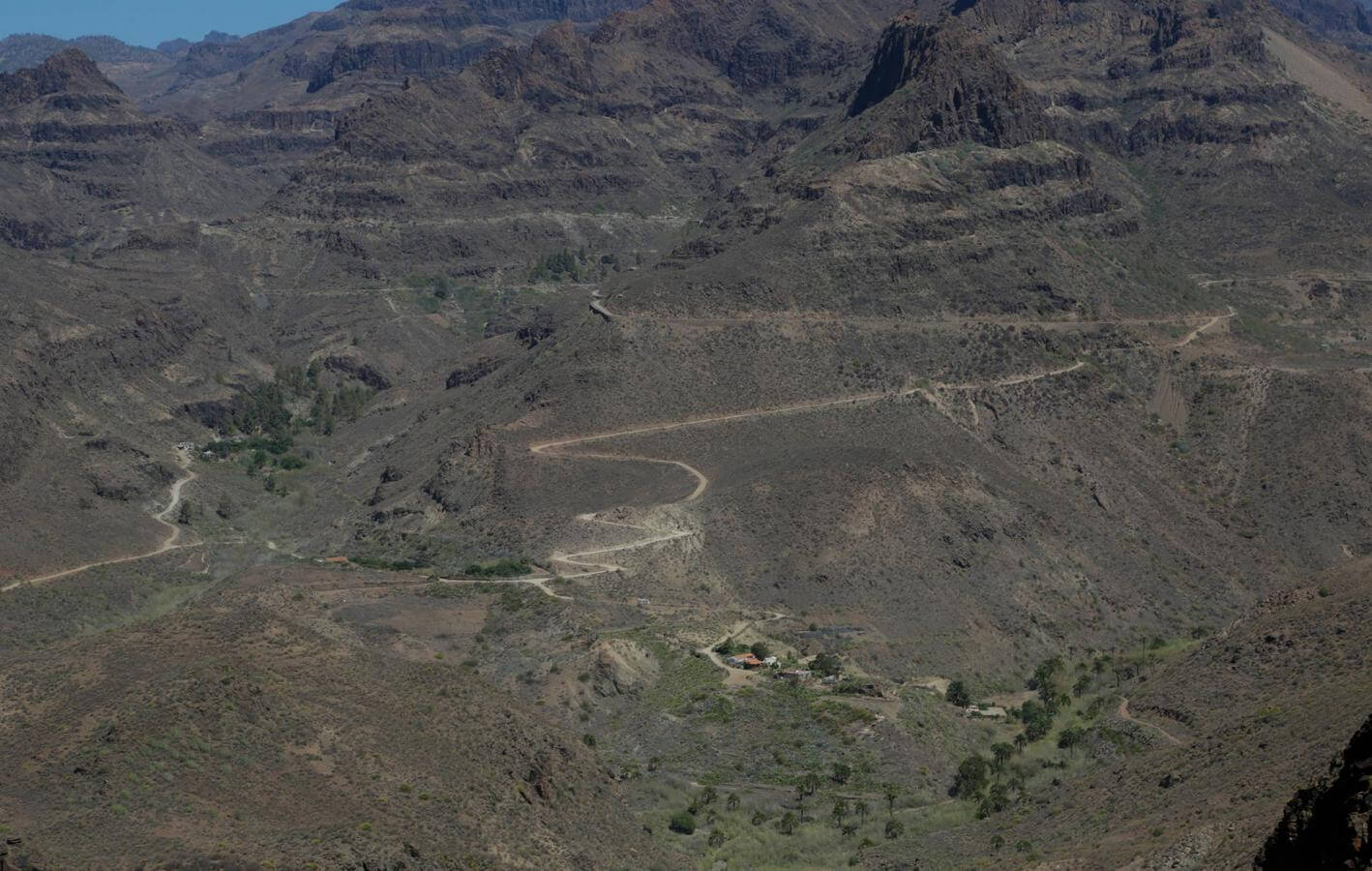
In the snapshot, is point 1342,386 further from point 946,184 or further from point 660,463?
point 660,463

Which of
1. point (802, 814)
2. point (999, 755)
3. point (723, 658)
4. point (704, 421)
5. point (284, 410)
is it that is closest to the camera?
point (802, 814)

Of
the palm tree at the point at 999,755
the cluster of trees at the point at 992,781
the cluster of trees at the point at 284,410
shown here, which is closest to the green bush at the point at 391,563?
the palm tree at the point at 999,755

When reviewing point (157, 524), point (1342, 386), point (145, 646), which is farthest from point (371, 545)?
point (1342, 386)

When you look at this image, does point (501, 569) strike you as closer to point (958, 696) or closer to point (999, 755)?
point (958, 696)

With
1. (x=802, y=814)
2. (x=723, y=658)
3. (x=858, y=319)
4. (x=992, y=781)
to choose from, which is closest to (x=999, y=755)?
(x=992, y=781)

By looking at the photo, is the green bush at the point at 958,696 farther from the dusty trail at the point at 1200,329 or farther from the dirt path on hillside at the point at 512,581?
the dusty trail at the point at 1200,329

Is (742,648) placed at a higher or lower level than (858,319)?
lower
